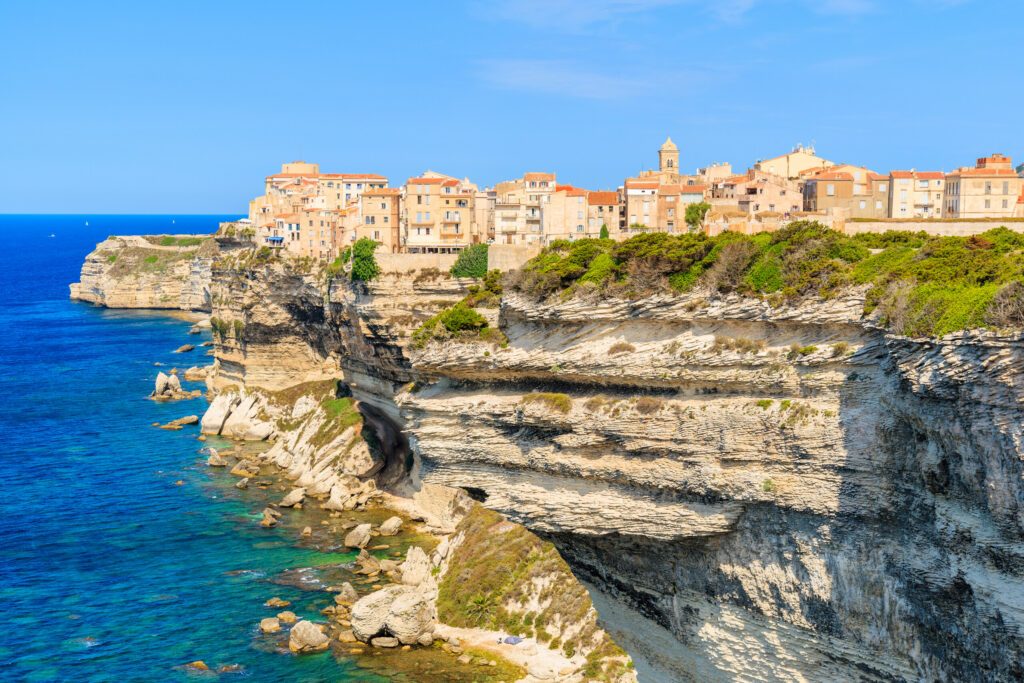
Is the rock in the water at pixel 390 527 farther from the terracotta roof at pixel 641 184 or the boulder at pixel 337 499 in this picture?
the terracotta roof at pixel 641 184

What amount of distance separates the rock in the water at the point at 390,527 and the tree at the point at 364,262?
1431cm

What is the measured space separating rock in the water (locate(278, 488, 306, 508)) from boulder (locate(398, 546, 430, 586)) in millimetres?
12652

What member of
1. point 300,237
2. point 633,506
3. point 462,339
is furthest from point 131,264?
point 633,506

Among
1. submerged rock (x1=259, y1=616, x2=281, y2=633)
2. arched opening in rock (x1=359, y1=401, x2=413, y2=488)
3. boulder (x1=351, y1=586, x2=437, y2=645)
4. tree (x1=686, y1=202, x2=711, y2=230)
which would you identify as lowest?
submerged rock (x1=259, y1=616, x2=281, y2=633)

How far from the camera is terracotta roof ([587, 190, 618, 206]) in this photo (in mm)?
63375

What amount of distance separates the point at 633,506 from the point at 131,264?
479 feet

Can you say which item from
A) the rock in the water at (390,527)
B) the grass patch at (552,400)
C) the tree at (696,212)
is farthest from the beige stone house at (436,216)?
the grass patch at (552,400)

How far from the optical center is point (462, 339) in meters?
38.1

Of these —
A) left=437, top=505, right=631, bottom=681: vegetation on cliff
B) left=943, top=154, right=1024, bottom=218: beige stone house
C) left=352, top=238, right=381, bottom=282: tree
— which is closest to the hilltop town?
left=943, top=154, right=1024, bottom=218: beige stone house

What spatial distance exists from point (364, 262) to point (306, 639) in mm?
25673

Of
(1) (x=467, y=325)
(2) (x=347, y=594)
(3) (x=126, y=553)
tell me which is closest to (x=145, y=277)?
(3) (x=126, y=553)

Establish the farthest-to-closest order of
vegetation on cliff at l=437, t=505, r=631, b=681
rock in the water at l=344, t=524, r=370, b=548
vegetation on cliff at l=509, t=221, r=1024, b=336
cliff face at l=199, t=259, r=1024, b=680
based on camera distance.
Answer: rock in the water at l=344, t=524, r=370, b=548
vegetation on cliff at l=437, t=505, r=631, b=681
vegetation on cliff at l=509, t=221, r=1024, b=336
cliff face at l=199, t=259, r=1024, b=680

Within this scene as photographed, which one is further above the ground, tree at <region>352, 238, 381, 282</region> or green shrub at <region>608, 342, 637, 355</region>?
tree at <region>352, 238, 381, 282</region>

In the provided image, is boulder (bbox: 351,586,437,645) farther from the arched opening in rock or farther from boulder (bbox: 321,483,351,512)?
the arched opening in rock
